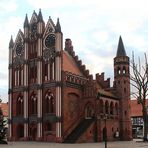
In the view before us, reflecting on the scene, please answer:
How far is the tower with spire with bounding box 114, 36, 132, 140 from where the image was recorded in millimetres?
83500

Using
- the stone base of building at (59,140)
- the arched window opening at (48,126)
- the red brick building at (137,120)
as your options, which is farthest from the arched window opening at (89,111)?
the red brick building at (137,120)

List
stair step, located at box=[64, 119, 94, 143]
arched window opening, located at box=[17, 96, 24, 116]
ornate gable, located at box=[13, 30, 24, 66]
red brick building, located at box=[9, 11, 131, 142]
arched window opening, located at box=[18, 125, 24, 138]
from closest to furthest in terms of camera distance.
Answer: stair step, located at box=[64, 119, 94, 143]
red brick building, located at box=[9, 11, 131, 142]
arched window opening, located at box=[18, 125, 24, 138]
arched window opening, located at box=[17, 96, 24, 116]
ornate gable, located at box=[13, 30, 24, 66]

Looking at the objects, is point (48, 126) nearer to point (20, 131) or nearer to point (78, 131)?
point (78, 131)

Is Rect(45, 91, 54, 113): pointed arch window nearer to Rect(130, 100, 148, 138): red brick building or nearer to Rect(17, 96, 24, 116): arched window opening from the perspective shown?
Rect(17, 96, 24, 116): arched window opening

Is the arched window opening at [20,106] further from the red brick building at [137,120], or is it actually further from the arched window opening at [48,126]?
the red brick building at [137,120]

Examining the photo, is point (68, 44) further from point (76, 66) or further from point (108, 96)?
point (108, 96)

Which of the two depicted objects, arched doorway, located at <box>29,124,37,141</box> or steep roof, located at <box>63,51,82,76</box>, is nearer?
arched doorway, located at <box>29,124,37,141</box>

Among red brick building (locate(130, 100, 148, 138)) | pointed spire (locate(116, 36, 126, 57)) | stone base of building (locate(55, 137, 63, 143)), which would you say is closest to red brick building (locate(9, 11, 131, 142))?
pointed spire (locate(116, 36, 126, 57))

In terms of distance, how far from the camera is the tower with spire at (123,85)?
8350 centimetres

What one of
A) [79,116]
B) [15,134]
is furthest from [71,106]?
[15,134]

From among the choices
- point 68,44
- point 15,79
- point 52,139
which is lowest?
point 52,139

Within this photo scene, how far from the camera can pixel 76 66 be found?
278 feet

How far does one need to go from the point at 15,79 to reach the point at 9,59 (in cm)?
484

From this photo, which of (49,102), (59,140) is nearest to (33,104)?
(49,102)
